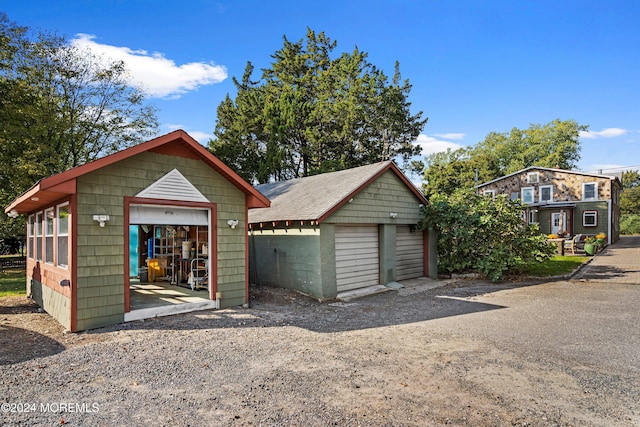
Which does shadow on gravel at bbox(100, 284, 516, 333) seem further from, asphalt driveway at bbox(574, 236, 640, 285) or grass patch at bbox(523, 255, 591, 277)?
asphalt driveway at bbox(574, 236, 640, 285)

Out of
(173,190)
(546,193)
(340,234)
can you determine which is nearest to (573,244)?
(546,193)

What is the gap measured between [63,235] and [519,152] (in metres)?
57.3

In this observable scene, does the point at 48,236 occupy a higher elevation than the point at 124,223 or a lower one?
lower

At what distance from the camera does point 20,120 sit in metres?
16.9

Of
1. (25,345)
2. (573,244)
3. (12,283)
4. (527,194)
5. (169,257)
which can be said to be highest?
(527,194)

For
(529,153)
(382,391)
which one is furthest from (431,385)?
(529,153)

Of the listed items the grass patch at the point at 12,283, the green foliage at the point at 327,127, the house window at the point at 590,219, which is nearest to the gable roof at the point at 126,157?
the grass patch at the point at 12,283

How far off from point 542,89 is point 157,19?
19613 mm

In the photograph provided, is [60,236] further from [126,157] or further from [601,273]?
[601,273]

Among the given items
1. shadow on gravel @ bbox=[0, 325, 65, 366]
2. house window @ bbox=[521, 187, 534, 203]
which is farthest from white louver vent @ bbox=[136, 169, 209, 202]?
house window @ bbox=[521, 187, 534, 203]

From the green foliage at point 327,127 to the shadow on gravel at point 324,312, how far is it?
16488 mm

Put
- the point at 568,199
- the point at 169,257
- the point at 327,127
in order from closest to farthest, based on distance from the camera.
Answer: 1. the point at 169,257
2. the point at 568,199
3. the point at 327,127

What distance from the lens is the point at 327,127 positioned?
28.4 meters

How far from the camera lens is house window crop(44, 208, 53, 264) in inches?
336
